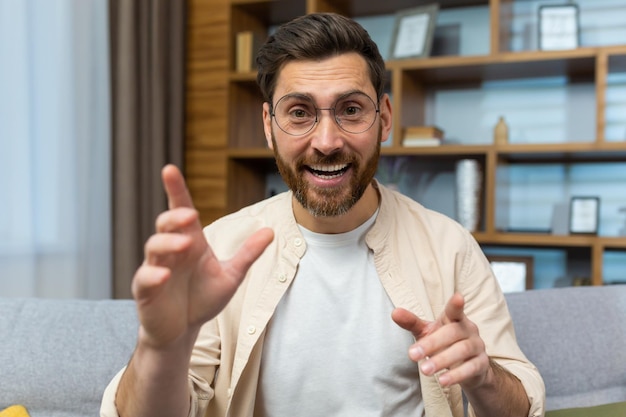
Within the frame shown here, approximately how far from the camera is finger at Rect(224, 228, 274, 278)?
2.91 feet

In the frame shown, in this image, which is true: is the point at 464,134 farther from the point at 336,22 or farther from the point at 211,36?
the point at 336,22

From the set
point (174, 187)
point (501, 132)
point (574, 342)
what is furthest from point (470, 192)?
point (174, 187)

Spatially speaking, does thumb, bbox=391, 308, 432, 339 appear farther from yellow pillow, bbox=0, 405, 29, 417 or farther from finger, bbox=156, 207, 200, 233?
yellow pillow, bbox=0, 405, 29, 417

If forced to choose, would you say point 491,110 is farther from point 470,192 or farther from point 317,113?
point 317,113

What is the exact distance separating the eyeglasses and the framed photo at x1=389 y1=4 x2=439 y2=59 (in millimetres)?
1525

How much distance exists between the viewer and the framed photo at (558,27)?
2.62 m

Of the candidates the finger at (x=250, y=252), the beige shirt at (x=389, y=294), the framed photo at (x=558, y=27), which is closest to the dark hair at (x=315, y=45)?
the beige shirt at (x=389, y=294)

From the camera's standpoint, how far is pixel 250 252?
0.89 m

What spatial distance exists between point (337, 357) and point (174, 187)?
23.5 inches

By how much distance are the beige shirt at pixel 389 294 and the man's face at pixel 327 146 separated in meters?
0.10

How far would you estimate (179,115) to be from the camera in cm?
294

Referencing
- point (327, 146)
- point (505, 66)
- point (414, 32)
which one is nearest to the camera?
point (327, 146)

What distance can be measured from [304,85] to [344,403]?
62 cm

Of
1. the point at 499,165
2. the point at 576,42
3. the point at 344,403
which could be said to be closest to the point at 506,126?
the point at 499,165
